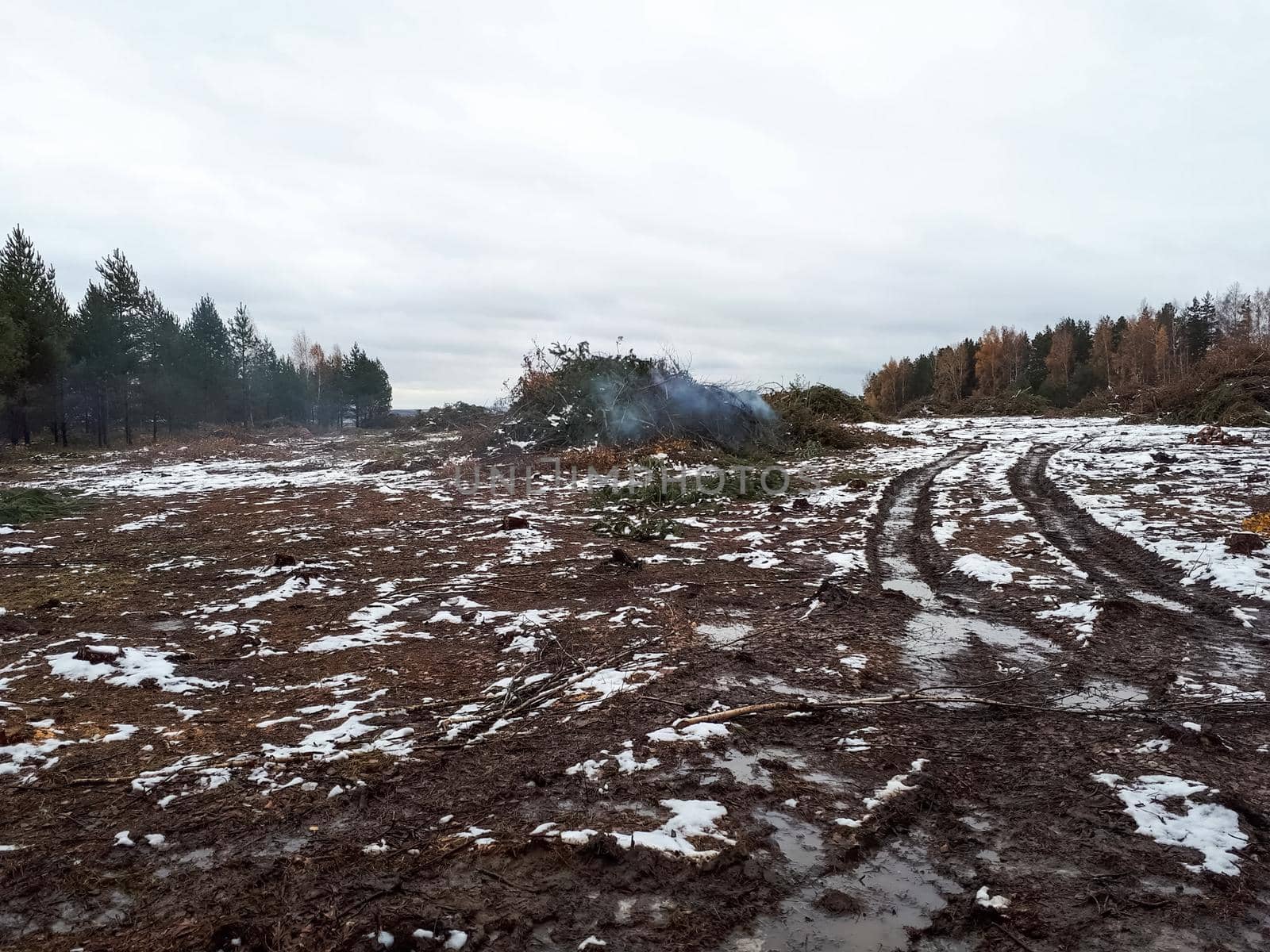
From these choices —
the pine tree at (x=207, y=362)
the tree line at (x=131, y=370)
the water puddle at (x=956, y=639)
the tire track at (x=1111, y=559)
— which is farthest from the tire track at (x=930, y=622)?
the pine tree at (x=207, y=362)

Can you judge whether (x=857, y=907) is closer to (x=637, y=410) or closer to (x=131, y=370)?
(x=637, y=410)

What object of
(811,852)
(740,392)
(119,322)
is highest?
(119,322)

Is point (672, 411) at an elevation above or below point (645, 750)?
above

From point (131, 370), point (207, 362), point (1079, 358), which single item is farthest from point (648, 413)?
point (1079, 358)

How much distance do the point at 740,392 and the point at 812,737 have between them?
54.4ft

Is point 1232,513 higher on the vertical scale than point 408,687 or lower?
higher

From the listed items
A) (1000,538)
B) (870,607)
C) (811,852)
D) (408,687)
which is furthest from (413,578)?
(1000,538)

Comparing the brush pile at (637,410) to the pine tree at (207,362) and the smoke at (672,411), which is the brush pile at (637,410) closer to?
the smoke at (672,411)

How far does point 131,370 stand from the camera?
1407 inches

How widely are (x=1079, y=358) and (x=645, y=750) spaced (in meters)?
72.5

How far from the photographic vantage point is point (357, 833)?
2.96 metres

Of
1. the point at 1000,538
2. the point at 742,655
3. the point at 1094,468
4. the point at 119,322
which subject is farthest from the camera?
the point at 119,322

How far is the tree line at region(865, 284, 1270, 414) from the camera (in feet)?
169

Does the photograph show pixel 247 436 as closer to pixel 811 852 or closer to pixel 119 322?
pixel 119 322
